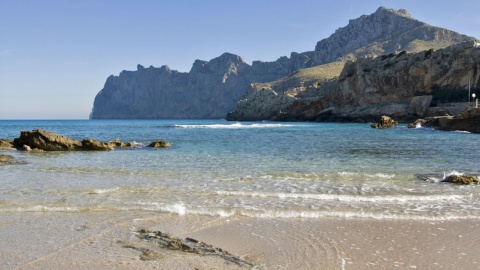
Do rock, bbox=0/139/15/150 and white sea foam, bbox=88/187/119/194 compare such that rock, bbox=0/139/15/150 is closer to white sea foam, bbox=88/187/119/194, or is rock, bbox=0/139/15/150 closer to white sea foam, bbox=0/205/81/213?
white sea foam, bbox=88/187/119/194


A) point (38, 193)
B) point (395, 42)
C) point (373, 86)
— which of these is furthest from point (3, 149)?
point (395, 42)

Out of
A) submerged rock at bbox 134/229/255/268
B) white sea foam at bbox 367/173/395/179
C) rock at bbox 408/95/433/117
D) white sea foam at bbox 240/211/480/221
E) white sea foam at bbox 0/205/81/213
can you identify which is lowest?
white sea foam at bbox 0/205/81/213

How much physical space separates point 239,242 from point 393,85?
91890 millimetres

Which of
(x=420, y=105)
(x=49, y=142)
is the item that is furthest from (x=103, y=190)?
(x=420, y=105)

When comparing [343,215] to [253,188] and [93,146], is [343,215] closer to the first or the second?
[253,188]

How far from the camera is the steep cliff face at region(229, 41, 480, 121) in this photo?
7900 cm

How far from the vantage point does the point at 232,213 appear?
345 inches

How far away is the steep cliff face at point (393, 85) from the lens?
79.0 m

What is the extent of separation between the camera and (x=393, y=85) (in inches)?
3553

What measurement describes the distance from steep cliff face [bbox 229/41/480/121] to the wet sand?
250 ft

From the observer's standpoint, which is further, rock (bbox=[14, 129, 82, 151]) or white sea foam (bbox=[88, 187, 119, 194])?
rock (bbox=[14, 129, 82, 151])

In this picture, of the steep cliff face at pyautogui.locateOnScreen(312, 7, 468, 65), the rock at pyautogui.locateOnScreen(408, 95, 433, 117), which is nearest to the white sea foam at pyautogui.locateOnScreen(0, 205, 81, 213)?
the rock at pyautogui.locateOnScreen(408, 95, 433, 117)

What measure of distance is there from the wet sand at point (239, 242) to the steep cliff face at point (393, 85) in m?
76.3

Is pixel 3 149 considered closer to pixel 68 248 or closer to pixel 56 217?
pixel 56 217
